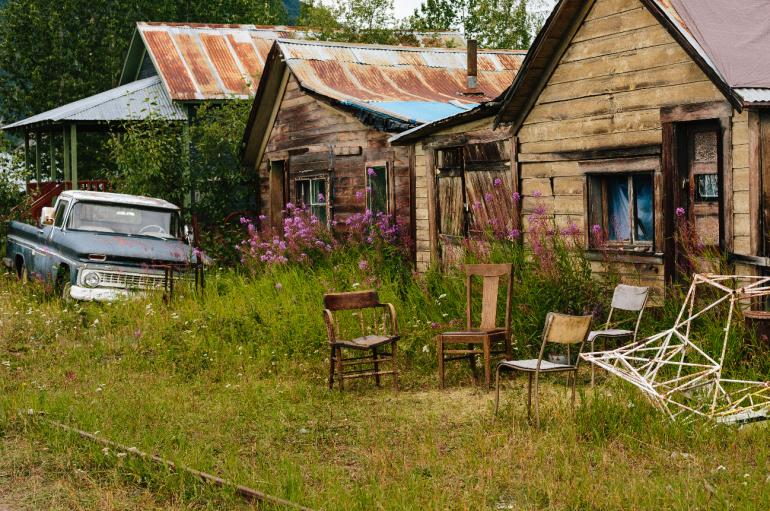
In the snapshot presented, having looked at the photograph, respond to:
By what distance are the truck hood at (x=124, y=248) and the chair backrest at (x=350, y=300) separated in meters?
5.76

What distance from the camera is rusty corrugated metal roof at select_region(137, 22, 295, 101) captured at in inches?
930

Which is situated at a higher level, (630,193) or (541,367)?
(630,193)

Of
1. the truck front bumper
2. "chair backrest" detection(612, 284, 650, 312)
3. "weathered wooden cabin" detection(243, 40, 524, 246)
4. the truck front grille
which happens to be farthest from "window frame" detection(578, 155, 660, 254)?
the truck front bumper

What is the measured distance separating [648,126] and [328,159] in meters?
8.30

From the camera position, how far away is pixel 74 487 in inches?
255

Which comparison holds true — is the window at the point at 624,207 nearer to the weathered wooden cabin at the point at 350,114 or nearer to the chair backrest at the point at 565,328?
the chair backrest at the point at 565,328

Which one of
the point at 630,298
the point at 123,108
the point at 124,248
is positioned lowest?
the point at 630,298

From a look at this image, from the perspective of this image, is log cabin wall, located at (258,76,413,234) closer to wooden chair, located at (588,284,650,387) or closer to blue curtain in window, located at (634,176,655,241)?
blue curtain in window, located at (634,176,655,241)

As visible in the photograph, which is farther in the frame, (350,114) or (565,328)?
(350,114)

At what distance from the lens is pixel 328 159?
18.0 metres

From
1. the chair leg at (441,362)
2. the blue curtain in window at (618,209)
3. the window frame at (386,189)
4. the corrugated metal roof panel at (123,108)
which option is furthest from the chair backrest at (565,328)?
the corrugated metal roof panel at (123,108)

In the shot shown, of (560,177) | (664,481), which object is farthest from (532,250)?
(664,481)

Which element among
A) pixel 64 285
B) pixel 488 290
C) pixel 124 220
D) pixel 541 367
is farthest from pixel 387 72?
pixel 541 367

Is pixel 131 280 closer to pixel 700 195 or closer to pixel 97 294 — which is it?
pixel 97 294
